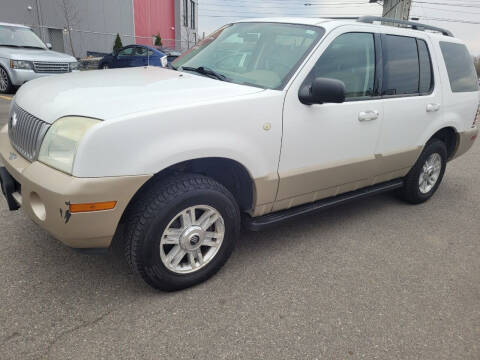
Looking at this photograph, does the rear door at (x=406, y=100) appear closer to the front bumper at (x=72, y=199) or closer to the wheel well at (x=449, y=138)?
the wheel well at (x=449, y=138)

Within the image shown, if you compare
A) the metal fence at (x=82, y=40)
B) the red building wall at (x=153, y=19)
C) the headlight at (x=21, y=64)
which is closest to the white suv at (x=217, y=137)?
the headlight at (x=21, y=64)

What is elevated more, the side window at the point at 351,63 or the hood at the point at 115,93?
the side window at the point at 351,63

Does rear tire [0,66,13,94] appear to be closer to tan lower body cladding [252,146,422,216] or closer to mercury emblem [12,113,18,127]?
mercury emblem [12,113,18,127]

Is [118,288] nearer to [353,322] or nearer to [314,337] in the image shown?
[314,337]

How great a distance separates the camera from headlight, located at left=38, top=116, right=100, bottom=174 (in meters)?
2.12

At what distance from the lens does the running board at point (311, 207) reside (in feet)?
9.70

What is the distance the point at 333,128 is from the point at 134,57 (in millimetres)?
13068

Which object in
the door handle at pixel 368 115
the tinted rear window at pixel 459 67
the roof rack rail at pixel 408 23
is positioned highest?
the roof rack rail at pixel 408 23

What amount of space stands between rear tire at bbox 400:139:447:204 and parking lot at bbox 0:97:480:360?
83 cm

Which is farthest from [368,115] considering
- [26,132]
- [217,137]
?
[26,132]

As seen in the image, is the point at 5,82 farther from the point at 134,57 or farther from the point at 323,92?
the point at 323,92

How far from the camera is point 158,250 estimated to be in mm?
2447

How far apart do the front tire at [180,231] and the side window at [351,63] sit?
3.87 feet

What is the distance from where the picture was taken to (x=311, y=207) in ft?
10.8
